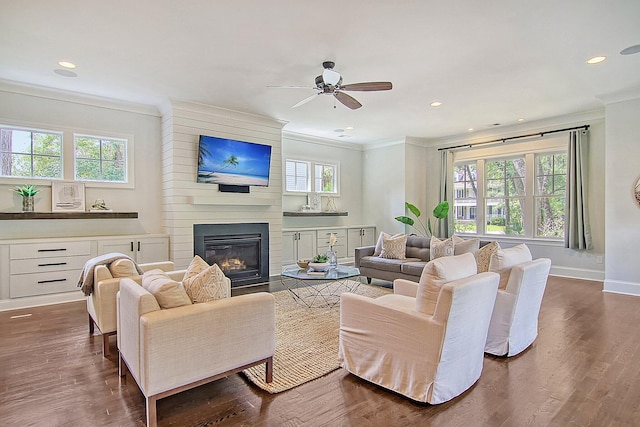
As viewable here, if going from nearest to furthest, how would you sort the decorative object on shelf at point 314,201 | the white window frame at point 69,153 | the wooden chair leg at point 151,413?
the wooden chair leg at point 151,413, the white window frame at point 69,153, the decorative object on shelf at point 314,201

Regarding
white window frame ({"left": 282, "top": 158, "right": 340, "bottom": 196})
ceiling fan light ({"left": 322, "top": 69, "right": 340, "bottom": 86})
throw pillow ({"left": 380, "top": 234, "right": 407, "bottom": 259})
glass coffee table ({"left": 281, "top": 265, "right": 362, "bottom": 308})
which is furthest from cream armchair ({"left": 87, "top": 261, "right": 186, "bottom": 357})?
white window frame ({"left": 282, "top": 158, "right": 340, "bottom": 196})

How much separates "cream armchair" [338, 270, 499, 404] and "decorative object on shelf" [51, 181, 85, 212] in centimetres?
451

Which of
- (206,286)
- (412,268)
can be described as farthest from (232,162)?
(206,286)

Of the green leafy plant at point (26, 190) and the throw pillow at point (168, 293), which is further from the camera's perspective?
the green leafy plant at point (26, 190)

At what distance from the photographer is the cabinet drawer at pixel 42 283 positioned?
4.38 m

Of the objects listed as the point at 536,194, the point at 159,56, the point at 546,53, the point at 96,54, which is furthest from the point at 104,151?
the point at 536,194

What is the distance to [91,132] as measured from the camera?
17.0 feet

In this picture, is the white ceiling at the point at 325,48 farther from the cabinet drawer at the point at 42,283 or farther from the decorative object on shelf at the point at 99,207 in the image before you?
the cabinet drawer at the point at 42,283

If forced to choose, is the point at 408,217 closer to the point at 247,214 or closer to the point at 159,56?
the point at 247,214

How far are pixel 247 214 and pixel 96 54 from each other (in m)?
3.26

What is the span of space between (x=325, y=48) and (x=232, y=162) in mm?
2915

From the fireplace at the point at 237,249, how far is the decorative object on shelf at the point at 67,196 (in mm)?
1653

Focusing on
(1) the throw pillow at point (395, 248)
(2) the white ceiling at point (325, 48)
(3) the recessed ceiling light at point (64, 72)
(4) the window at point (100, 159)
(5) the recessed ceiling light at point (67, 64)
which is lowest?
(1) the throw pillow at point (395, 248)

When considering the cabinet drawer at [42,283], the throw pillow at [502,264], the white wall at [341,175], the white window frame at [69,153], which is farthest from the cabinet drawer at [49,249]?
the throw pillow at [502,264]
